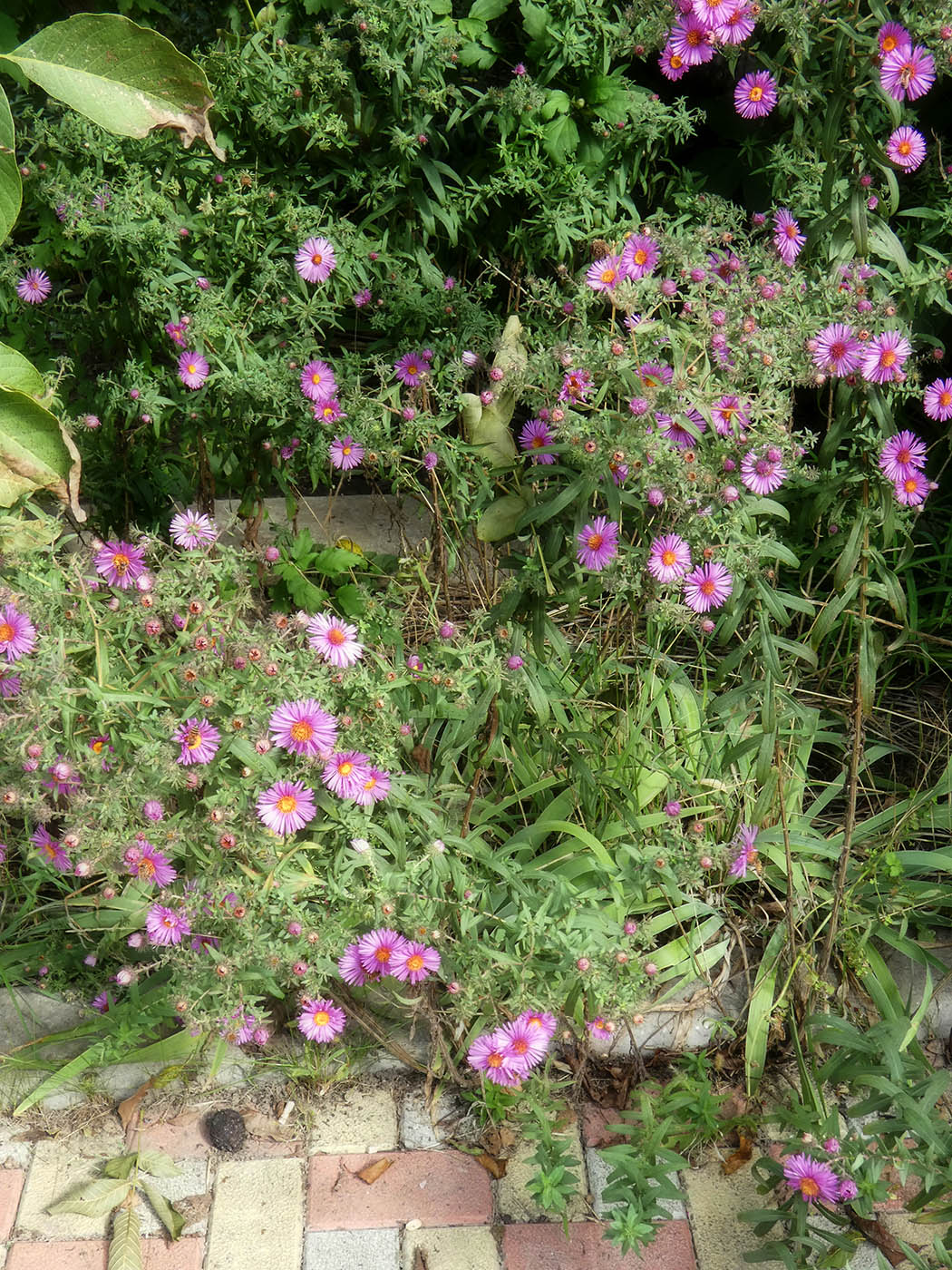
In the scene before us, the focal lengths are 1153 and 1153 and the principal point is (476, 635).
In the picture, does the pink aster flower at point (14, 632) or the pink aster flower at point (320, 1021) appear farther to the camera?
the pink aster flower at point (320, 1021)

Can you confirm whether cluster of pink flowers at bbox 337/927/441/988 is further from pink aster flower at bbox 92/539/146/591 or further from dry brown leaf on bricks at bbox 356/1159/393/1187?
pink aster flower at bbox 92/539/146/591

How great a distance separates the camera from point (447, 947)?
79.7 inches

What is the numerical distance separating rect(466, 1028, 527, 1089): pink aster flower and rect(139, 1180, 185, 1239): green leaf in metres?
0.64

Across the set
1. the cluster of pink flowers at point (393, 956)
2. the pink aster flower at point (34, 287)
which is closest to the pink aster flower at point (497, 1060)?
the cluster of pink flowers at point (393, 956)

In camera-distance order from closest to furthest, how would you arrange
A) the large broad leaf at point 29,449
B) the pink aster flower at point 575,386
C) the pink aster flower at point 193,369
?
the large broad leaf at point 29,449, the pink aster flower at point 575,386, the pink aster flower at point 193,369

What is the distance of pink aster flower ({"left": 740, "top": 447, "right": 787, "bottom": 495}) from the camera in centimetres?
192

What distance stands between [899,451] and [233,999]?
1.58 metres

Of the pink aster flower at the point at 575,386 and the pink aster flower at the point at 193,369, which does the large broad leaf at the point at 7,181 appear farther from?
the pink aster flower at the point at 193,369

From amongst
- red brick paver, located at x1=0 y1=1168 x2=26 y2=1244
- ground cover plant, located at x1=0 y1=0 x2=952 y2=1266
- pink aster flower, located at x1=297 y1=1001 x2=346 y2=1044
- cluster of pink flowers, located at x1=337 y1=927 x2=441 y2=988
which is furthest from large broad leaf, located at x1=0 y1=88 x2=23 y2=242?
red brick paver, located at x1=0 y1=1168 x2=26 y2=1244

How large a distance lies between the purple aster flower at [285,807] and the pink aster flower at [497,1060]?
48cm

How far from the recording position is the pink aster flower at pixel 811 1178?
1.88 m

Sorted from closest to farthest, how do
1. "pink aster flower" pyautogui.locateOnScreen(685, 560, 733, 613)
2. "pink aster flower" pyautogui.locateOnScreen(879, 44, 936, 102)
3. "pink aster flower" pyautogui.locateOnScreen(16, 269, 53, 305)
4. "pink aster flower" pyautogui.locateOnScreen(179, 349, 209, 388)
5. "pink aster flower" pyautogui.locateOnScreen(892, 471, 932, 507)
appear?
"pink aster flower" pyautogui.locateOnScreen(879, 44, 936, 102)
"pink aster flower" pyautogui.locateOnScreen(685, 560, 733, 613)
"pink aster flower" pyautogui.locateOnScreen(892, 471, 932, 507)
"pink aster flower" pyautogui.locateOnScreen(179, 349, 209, 388)
"pink aster flower" pyautogui.locateOnScreen(16, 269, 53, 305)

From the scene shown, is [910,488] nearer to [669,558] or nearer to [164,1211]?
[669,558]

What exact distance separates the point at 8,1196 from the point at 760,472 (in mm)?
1880
